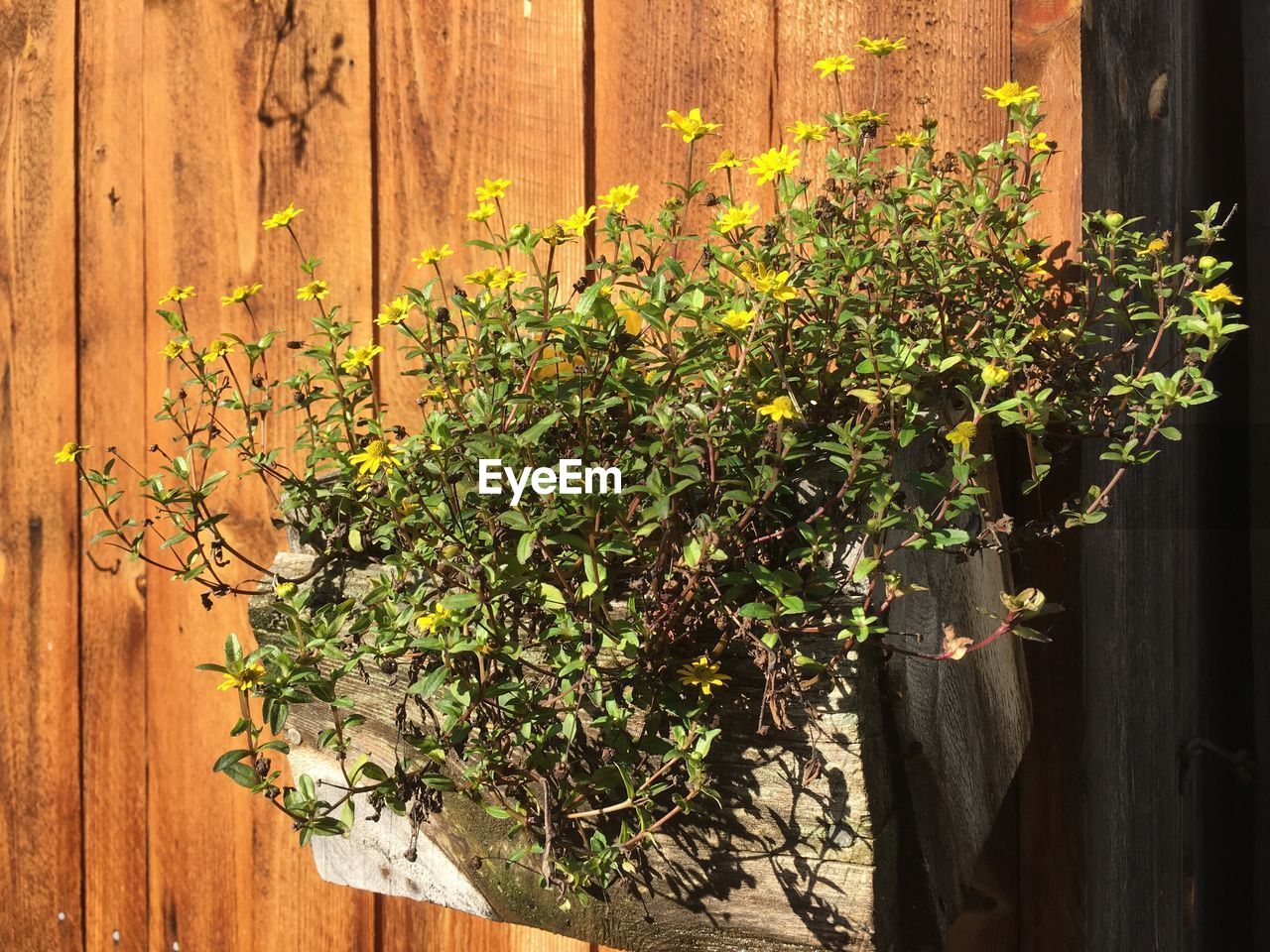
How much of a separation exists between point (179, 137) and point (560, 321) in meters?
1.29

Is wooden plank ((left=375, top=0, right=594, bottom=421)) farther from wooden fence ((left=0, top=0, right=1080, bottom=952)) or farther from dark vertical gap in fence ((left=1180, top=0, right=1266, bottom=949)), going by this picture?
dark vertical gap in fence ((left=1180, top=0, right=1266, bottom=949))

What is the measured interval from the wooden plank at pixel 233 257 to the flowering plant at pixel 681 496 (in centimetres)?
72

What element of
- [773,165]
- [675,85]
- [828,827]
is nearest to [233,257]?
[675,85]

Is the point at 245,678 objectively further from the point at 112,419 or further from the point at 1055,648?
the point at 112,419

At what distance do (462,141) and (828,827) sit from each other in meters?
1.10

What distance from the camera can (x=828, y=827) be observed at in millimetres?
872

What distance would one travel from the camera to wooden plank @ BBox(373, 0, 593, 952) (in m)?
1.50

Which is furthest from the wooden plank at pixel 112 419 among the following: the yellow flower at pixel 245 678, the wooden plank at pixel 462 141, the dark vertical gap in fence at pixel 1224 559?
the dark vertical gap in fence at pixel 1224 559

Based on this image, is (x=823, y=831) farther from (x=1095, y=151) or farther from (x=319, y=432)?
(x=1095, y=151)

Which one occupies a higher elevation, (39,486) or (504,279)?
(504,279)

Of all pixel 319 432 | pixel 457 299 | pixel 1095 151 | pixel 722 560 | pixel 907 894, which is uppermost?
pixel 1095 151

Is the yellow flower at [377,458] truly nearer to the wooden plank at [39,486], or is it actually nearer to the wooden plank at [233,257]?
the wooden plank at [233,257]

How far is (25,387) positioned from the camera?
2.19 meters

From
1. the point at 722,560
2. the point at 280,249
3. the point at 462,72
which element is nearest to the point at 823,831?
the point at 722,560
